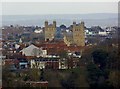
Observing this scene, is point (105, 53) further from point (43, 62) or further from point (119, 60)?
point (43, 62)

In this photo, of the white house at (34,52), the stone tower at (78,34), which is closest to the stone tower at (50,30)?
the stone tower at (78,34)

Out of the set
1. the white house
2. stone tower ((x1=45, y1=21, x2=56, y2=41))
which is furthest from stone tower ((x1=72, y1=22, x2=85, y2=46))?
Answer: the white house

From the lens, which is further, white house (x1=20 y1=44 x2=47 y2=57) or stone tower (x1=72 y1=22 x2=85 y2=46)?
stone tower (x1=72 y1=22 x2=85 y2=46)

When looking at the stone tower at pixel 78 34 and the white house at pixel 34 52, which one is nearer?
the white house at pixel 34 52

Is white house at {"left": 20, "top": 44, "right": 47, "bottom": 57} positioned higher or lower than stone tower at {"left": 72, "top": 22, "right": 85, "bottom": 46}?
lower

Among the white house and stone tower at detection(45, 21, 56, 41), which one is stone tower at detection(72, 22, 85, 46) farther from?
the white house

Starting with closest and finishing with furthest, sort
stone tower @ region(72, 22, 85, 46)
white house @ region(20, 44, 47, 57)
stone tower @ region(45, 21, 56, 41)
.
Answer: white house @ region(20, 44, 47, 57), stone tower @ region(72, 22, 85, 46), stone tower @ region(45, 21, 56, 41)

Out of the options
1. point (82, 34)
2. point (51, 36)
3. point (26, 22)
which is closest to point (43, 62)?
point (82, 34)

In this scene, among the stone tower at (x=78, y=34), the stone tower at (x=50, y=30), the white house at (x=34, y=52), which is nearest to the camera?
the white house at (x=34, y=52)

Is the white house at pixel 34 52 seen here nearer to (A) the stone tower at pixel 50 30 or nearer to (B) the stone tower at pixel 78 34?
(B) the stone tower at pixel 78 34

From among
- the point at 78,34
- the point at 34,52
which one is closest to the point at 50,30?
the point at 78,34

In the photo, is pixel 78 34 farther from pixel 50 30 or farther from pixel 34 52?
pixel 34 52

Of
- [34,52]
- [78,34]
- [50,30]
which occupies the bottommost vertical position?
[34,52]
